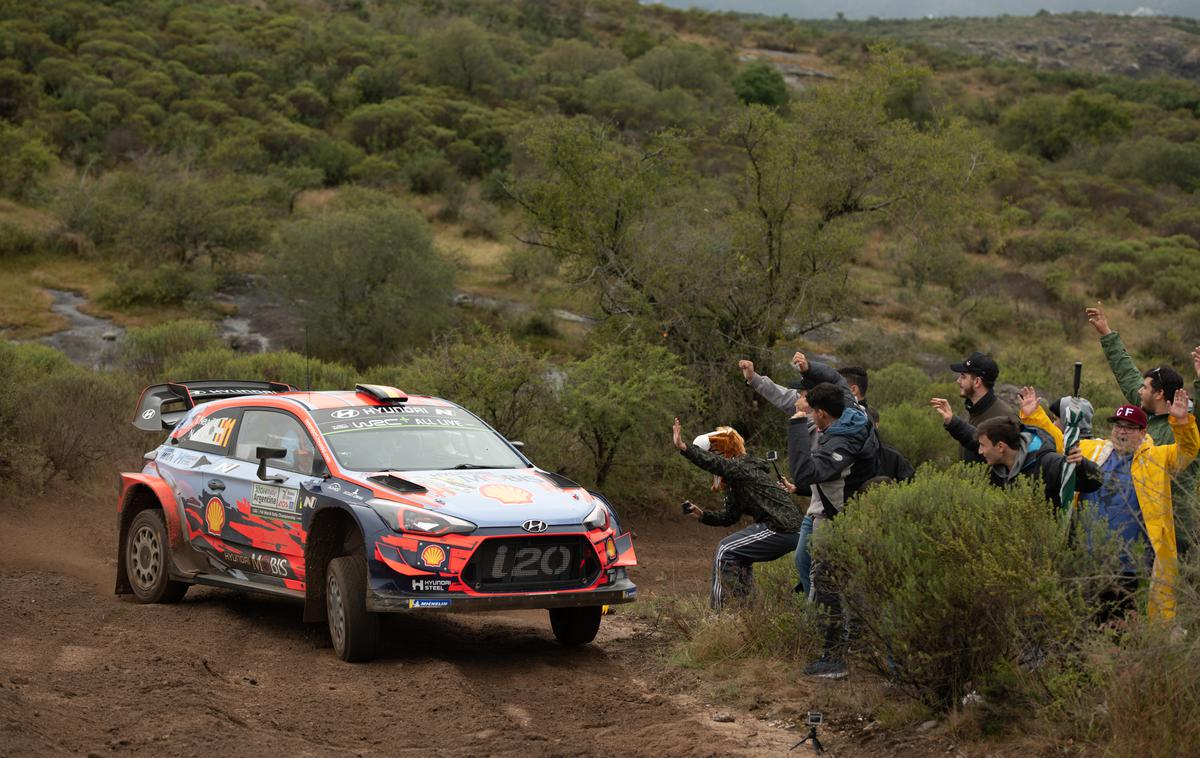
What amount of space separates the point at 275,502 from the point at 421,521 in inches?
62.0

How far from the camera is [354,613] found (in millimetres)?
7934

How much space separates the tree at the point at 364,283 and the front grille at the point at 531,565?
23.4 m

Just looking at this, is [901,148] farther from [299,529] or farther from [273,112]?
[273,112]

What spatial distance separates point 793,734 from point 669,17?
4381 inches

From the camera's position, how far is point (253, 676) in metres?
7.81

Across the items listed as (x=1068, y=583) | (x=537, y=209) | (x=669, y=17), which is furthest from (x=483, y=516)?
(x=669, y=17)

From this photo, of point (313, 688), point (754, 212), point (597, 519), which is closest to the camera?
point (313, 688)

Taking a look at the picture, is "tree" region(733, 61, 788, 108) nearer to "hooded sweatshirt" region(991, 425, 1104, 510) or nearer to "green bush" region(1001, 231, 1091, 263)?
"green bush" region(1001, 231, 1091, 263)

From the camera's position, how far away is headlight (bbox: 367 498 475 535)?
7730mm

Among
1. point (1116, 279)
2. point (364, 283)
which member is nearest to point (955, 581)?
point (364, 283)

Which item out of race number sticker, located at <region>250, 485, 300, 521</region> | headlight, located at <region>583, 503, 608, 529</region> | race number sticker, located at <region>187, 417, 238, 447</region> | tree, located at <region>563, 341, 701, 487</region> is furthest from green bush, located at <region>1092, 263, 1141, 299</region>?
race number sticker, located at <region>250, 485, 300, 521</region>

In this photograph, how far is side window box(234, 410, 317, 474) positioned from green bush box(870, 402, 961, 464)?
41.0 feet

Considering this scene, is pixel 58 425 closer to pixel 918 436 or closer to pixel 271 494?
pixel 271 494

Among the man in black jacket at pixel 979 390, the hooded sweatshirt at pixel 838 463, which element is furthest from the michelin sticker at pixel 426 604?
the man in black jacket at pixel 979 390
